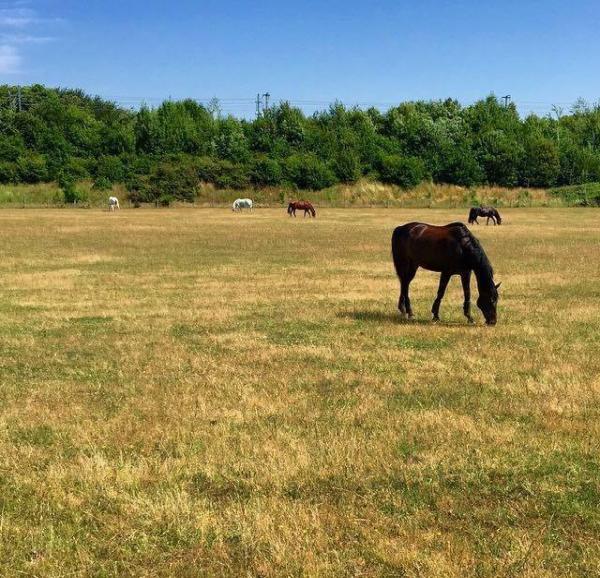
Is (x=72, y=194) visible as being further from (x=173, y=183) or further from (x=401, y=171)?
(x=401, y=171)

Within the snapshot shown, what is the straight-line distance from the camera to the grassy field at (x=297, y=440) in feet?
15.0

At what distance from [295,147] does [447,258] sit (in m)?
91.0

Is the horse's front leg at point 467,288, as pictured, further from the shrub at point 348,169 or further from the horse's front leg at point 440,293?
the shrub at point 348,169

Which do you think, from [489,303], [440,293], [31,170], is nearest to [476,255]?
[489,303]

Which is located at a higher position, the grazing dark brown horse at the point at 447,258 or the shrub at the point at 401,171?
the shrub at the point at 401,171

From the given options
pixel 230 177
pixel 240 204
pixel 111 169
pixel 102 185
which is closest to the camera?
pixel 240 204

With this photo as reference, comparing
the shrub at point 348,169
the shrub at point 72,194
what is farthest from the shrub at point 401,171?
the shrub at point 72,194

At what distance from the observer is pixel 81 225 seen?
43.3 meters

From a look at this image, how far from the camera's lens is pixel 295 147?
101m

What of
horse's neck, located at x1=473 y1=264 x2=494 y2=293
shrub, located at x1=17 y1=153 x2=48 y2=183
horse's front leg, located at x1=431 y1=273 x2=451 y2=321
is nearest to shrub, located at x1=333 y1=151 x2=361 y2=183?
shrub, located at x1=17 y1=153 x2=48 y2=183

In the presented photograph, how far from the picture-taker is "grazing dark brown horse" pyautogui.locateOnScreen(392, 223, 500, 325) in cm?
1256

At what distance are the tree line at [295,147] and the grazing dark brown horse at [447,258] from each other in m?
69.4

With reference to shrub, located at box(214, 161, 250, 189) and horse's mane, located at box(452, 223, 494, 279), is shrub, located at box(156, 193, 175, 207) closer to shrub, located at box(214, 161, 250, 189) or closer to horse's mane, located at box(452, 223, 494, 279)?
shrub, located at box(214, 161, 250, 189)

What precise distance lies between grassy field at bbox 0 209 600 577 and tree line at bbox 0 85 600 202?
70.4 metres
